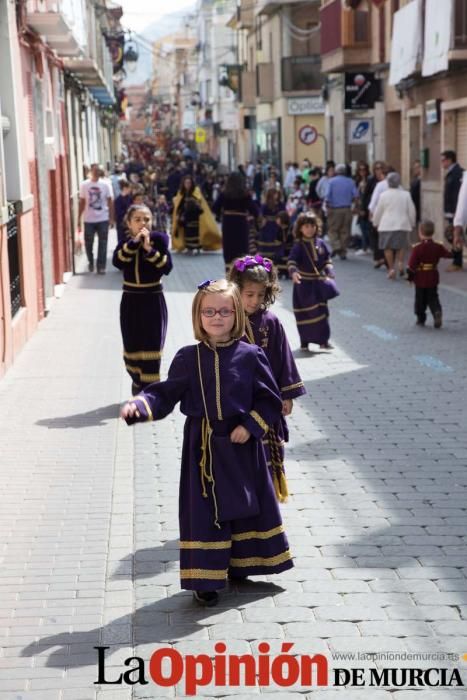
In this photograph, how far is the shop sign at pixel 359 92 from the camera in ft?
104

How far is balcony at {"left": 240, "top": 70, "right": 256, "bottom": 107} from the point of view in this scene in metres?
57.6

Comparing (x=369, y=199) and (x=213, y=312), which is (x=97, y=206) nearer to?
(x=369, y=199)

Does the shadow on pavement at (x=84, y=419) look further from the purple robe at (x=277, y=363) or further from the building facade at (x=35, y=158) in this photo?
the purple robe at (x=277, y=363)

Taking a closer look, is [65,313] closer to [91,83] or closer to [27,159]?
[27,159]

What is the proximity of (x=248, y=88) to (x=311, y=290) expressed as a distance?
45659 millimetres

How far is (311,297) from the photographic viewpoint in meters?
14.0

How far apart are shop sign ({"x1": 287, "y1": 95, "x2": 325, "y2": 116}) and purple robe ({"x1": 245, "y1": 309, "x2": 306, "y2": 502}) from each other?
42221mm

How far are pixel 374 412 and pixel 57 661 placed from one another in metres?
5.55

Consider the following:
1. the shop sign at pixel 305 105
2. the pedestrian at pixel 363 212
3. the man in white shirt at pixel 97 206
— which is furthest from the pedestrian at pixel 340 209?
the shop sign at pixel 305 105

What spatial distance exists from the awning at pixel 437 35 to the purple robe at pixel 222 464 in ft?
58.3

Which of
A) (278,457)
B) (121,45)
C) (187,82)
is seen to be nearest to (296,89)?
(121,45)

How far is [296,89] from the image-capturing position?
1882 inches

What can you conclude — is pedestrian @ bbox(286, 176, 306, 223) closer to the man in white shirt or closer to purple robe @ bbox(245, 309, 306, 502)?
the man in white shirt

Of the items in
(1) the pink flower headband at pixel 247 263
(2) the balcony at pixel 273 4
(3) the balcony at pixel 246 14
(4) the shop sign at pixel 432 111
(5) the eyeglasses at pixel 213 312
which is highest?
(3) the balcony at pixel 246 14
